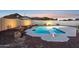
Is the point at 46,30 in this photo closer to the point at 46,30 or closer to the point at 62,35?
the point at 46,30

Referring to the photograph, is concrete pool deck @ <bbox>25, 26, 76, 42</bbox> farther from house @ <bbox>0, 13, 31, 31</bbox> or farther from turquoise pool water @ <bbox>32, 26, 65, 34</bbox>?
house @ <bbox>0, 13, 31, 31</bbox>

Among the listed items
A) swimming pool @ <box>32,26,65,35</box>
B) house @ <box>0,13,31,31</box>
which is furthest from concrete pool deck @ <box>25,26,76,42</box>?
house @ <box>0,13,31,31</box>

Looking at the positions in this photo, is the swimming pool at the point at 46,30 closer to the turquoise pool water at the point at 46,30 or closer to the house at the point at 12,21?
the turquoise pool water at the point at 46,30

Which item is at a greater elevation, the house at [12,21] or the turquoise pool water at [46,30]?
the house at [12,21]

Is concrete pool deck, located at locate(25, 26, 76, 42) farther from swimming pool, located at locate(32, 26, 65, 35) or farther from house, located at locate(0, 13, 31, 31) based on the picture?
house, located at locate(0, 13, 31, 31)

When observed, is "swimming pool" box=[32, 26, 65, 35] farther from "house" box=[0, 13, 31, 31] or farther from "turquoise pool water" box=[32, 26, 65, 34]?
"house" box=[0, 13, 31, 31]

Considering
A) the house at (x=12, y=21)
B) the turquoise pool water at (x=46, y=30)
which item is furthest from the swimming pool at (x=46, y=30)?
the house at (x=12, y=21)

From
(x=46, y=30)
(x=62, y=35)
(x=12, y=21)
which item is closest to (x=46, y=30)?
(x=46, y=30)

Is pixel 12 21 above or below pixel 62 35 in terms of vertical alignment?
above

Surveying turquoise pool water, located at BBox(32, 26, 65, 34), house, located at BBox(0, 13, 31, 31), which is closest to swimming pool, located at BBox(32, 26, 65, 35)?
turquoise pool water, located at BBox(32, 26, 65, 34)

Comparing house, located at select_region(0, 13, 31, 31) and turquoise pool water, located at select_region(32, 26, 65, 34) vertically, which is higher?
house, located at select_region(0, 13, 31, 31)

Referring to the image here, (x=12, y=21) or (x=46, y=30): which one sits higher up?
(x=12, y=21)

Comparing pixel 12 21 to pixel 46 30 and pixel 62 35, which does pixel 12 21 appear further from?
pixel 62 35

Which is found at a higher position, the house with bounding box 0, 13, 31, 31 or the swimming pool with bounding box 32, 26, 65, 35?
the house with bounding box 0, 13, 31, 31
